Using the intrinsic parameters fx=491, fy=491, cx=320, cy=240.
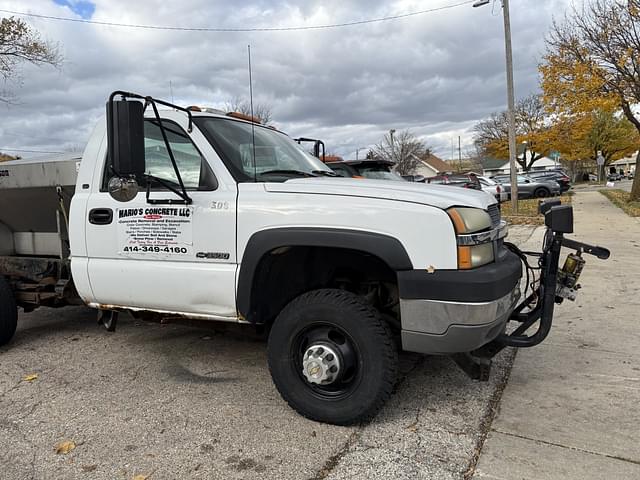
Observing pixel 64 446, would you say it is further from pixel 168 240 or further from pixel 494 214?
pixel 494 214

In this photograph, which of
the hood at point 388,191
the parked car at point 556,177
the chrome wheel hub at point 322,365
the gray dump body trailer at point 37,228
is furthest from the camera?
the parked car at point 556,177

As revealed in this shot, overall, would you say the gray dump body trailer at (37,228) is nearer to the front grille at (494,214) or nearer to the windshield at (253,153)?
the windshield at (253,153)

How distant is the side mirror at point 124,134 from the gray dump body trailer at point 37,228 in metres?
1.52

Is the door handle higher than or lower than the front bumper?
higher

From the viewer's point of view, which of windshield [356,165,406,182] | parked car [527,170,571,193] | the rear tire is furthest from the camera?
parked car [527,170,571,193]

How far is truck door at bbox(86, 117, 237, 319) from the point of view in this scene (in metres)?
3.19

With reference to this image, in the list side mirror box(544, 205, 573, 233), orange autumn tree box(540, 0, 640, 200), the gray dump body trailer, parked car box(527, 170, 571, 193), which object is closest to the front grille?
side mirror box(544, 205, 573, 233)

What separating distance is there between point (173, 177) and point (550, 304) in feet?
8.71

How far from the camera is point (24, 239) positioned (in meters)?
4.90

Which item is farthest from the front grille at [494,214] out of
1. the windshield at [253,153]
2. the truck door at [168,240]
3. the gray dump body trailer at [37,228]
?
the gray dump body trailer at [37,228]

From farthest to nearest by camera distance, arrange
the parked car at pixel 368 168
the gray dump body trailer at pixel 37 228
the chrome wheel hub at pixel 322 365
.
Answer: the parked car at pixel 368 168, the gray dump body trailer at pixel 37 228, the chrome wheel hub at pixel 322 365

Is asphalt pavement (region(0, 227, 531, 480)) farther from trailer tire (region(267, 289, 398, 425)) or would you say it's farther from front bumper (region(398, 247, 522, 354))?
front bumper (region(398, 247, 522, 354))

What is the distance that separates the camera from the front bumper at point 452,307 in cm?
267

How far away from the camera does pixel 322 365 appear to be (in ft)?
9.70
